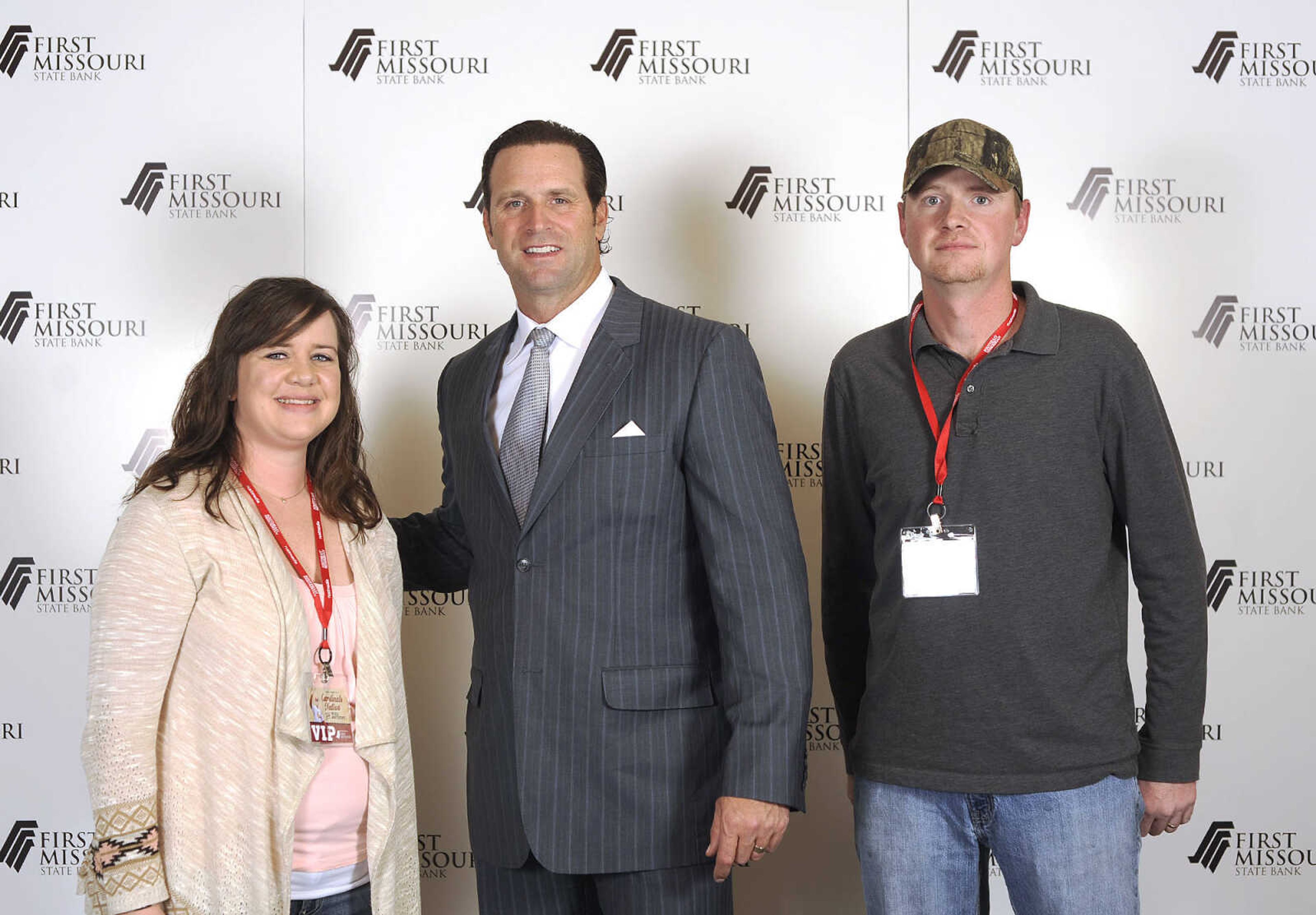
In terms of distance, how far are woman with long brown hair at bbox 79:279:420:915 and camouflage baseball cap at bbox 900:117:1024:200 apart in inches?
43.9

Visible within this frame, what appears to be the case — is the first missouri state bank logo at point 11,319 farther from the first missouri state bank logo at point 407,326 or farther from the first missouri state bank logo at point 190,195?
the first missouri state bank logo at point 407,326

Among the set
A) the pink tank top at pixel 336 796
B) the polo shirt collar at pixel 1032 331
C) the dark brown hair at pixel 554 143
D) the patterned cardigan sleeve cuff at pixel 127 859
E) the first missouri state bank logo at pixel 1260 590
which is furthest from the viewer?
the first missouri state bank logo at pixel 1260 590

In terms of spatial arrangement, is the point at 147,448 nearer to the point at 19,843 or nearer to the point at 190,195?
the point at 190,195

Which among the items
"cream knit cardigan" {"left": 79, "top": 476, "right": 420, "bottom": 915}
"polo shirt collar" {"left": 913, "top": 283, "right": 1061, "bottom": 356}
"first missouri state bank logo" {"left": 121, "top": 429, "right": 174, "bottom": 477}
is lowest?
"cream knit cardigan" {"left": 79, "top": 476, "right": 420, "bottom": 915}

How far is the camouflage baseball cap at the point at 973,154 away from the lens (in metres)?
1.89

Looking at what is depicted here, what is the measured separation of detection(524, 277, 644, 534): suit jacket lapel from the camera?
1875 millimetres

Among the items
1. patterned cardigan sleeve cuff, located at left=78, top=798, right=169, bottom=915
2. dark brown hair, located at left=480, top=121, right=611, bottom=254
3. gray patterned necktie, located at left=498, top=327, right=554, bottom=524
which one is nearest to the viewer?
patterned cardigan sleeve cuff, located at left=78, top=798, right=169, bottom=915

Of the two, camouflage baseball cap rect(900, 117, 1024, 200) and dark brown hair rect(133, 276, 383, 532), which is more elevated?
camouflage baseball cap rect(900, 117, 1024, 200)

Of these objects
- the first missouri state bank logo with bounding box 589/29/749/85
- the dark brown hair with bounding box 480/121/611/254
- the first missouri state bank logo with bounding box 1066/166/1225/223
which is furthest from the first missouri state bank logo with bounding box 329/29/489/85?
the first missouri state bank logo with bounding box 1066/166/1225/223

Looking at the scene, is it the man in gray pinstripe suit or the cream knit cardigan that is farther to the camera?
the man in gray pinstripe suit

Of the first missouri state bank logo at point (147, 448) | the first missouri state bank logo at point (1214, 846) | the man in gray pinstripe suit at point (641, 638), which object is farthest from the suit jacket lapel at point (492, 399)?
the first missouri state bank logo at point (1214, 846)

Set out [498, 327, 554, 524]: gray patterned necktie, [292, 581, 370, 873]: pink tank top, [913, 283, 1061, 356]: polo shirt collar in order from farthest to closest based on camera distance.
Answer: [498, 327, 554, 524]: gray patterned necktie
[913, 283, 1061, 356]: polo shirt collar
[292, 581, 370, 873]: pink tank top

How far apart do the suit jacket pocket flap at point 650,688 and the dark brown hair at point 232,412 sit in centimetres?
53

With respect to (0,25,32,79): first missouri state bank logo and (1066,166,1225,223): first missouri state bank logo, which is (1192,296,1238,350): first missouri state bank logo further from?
(0,25,32,79): first missouri state bank logo
